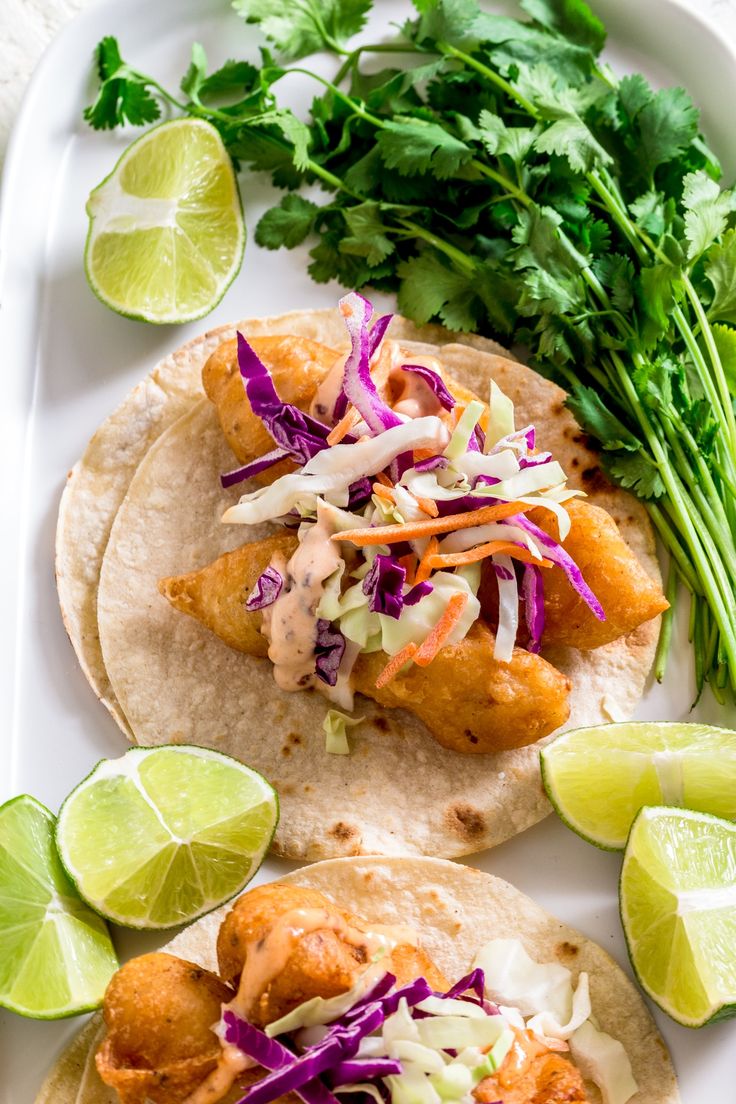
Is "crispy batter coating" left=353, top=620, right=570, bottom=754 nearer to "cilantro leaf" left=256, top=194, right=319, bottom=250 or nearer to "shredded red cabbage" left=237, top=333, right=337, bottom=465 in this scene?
"shredded red cabbage" left=237, top=333, right=337, bottom=465

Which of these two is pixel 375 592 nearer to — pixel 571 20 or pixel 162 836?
pixel 162 836

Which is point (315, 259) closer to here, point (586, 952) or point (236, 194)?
point (236, 194)

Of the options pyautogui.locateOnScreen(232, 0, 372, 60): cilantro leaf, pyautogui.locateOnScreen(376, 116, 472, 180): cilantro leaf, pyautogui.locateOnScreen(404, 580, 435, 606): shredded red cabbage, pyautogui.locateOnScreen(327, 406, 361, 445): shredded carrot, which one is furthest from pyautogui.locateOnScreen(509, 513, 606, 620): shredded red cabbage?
pyautogui.locateOnScreen(232, 0, 372, 60): cilantro leaf

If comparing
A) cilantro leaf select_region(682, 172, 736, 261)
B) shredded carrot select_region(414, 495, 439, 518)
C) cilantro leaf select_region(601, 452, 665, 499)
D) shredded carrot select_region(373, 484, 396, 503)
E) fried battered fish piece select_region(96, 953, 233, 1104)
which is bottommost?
fried battered fish piece select_region(96, 953, 233, 1104)

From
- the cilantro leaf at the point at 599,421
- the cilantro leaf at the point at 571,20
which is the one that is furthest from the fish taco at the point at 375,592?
the cilantro leaf at the point at 571,20

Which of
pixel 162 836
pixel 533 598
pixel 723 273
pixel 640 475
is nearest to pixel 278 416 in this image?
pixel 533 598
